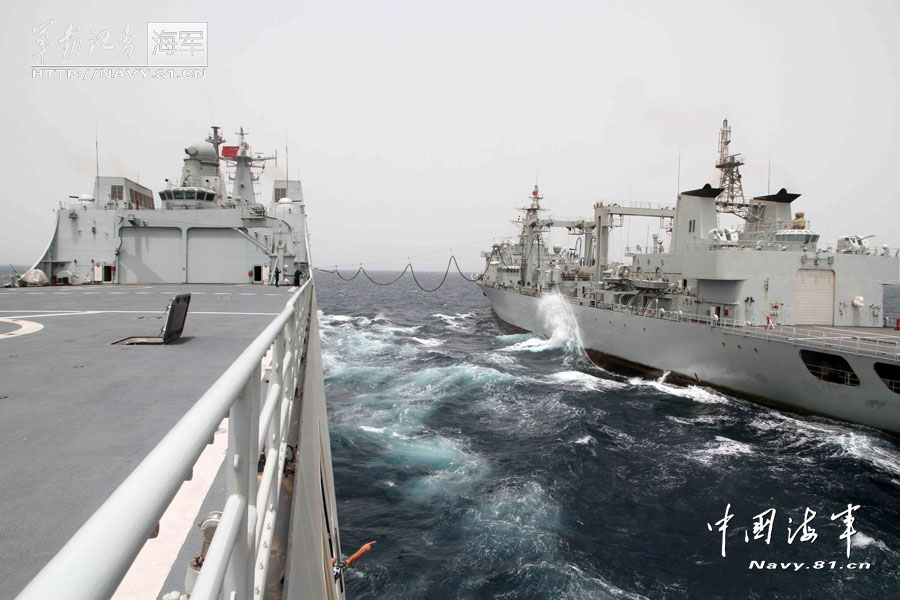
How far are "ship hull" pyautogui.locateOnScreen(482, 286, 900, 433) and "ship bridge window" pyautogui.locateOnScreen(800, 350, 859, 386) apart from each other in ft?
1.51

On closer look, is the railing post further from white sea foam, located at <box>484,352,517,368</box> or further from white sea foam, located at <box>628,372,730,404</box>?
white sea foam, located at <box>484,352,517,368</box>

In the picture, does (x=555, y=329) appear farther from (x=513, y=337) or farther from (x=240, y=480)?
(x=240, y=480)

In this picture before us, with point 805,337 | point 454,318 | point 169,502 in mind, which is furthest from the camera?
point 454,318

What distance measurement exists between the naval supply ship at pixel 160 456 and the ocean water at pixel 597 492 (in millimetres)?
4184

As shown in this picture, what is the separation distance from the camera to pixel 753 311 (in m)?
23.3

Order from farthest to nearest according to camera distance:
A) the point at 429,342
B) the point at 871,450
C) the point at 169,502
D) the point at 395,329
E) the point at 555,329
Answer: the point at 395,329, the point at 555,329, the point at 429,342, the point at 871,450, the point at 169,502

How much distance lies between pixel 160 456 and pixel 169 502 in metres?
0.17

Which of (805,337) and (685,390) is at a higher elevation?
(805,337)

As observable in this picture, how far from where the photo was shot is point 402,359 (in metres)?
27.5

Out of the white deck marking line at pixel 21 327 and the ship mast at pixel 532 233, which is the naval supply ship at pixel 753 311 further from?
the white deck marking line at pixel 21 327

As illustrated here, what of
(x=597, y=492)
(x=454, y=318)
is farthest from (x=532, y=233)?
(x=597, y=492)

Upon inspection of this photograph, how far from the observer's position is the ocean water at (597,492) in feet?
30.4

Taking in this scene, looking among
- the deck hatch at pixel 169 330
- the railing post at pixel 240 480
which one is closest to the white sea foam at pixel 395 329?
the deck hatch at pixel 169 330

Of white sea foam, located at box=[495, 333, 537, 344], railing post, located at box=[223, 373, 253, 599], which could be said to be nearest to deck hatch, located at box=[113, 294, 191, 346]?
railing post, located at box=[223, 373, 253, 599]
